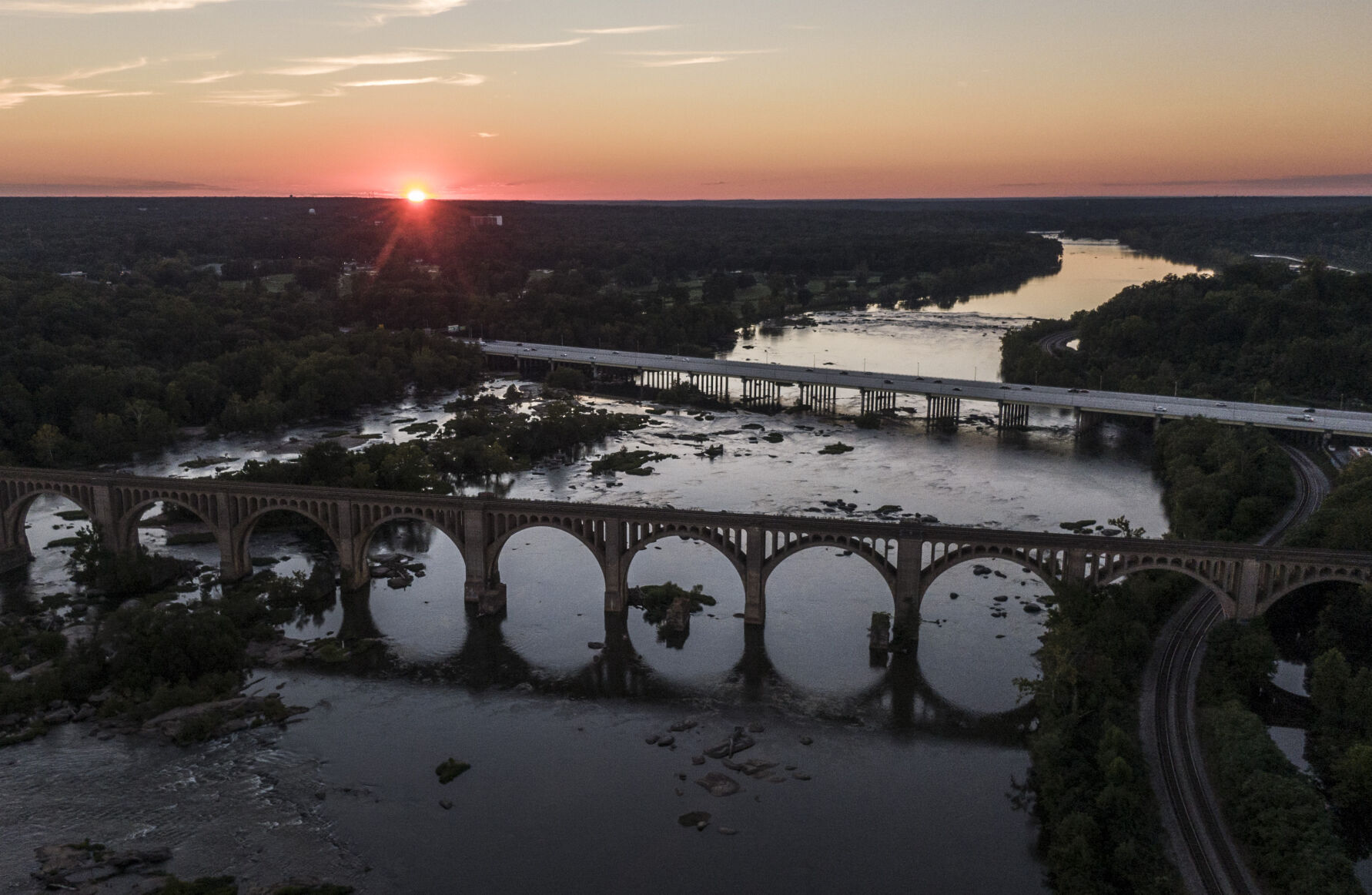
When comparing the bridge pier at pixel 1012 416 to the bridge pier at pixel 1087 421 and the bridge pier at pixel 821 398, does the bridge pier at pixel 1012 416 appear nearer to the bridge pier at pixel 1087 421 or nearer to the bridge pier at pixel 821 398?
the bridge pier at pixel 1087 421

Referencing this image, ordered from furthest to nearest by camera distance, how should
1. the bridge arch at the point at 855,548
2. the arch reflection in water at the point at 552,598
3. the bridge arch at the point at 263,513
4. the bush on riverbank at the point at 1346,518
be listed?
the bridge arch at the point at 263,513, the arch reflection in water at the point at 552,598, the bush on riverbank at the point at 1346,518, the bridge arch at the point at 855,548

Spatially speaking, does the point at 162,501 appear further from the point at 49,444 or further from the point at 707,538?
the point at 49,444

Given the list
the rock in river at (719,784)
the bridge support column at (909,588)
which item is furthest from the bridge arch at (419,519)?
the bridge support column at (909,588)

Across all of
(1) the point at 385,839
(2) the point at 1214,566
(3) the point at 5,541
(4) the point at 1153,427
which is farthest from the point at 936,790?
(4) the point at 1153,427

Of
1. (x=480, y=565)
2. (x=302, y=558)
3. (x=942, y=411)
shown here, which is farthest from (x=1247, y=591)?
(x=942, y=411)

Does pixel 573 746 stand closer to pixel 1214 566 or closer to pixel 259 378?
pixel 1214 566

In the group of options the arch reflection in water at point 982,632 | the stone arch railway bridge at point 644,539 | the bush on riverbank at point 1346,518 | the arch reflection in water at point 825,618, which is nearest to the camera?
the stone arch railway bridge at point 644,539
